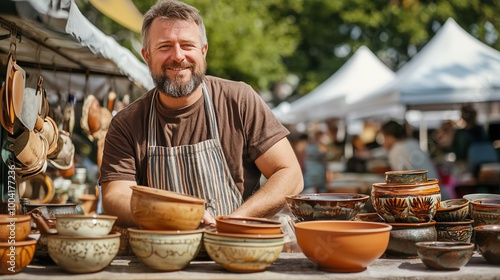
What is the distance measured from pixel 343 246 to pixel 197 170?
0.94 metres

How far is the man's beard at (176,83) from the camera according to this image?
257 cm

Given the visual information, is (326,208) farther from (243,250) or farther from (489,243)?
(489,243)

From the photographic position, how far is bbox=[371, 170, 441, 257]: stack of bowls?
2225mm

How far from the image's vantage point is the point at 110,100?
17.0ft

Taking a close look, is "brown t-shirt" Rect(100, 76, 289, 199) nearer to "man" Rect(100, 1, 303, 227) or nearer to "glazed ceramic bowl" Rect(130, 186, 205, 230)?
"man" Rect(100, 1, 303, 227)

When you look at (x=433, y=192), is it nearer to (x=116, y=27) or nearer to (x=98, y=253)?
(x=98, y=253)

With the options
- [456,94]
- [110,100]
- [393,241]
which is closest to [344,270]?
[393,241]

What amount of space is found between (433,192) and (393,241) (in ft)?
0.75

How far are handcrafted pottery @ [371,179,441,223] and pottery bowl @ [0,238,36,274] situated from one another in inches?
47.9

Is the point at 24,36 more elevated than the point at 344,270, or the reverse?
the point at 24,36

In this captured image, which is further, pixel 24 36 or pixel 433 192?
pixel 24 36

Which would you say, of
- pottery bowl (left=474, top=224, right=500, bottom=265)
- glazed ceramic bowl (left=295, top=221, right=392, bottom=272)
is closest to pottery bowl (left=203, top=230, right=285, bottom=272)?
glazed ceramic bowl (left=295, top=221, right=392, bottom=272)

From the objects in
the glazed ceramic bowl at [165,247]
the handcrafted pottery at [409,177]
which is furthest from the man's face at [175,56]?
the handcrafted pottery at [409,177]

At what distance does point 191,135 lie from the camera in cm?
273
